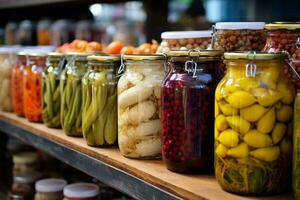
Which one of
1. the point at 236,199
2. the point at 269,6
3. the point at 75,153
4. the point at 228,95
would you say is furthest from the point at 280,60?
the point at 269,6

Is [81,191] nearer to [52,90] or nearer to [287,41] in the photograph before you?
[52,90]

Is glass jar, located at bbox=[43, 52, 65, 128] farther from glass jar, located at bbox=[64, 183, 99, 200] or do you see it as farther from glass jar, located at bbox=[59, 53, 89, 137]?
glass jar, located at bbox=[64, 183, 99, 200]

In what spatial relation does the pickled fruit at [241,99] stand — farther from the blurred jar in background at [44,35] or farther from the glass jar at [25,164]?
the blurred jar in background at [44,35]

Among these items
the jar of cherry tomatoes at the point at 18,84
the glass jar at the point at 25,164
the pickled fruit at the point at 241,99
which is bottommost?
the glass jar at the point at 25,164

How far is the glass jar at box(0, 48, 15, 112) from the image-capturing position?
184cm

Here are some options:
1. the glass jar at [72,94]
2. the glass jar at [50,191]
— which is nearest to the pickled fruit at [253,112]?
the glass jar at [72,94]

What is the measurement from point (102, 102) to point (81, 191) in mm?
457

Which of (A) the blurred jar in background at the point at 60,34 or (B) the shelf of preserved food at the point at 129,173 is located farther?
(A) the blurred jar in background at the point at 60,34

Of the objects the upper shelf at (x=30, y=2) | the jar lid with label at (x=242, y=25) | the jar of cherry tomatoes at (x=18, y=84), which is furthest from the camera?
the upper shelf at (x=30, y=2)

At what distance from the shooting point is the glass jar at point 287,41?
886 mm

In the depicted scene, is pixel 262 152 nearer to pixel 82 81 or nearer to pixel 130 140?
A: pixel 130 140

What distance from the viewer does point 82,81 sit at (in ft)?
4.23

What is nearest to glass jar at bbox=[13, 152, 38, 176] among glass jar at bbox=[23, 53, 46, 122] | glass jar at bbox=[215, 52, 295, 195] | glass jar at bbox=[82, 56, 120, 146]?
glass jar at bbox=[23, 53, 46, 122]

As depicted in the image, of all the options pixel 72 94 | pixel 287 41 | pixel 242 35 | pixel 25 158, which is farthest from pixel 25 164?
pixel 287 41
